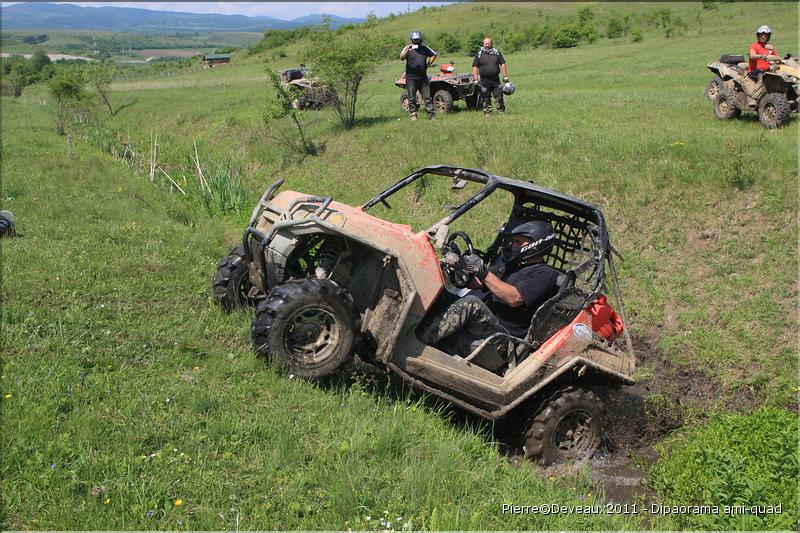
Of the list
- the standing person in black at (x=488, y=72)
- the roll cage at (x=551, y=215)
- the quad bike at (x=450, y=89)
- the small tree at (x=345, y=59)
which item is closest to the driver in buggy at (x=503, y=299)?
the roll cage at (x=551, y=215)

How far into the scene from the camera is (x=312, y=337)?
5.74 meters

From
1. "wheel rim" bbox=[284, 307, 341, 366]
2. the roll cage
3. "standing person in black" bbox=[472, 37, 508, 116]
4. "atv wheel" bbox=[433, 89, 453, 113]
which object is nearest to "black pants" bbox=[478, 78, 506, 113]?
"standing person in black" bbox=[472, 37, 508, 116]

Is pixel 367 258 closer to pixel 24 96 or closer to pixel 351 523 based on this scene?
pixel 351 523

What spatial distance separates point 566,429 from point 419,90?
43.4ft

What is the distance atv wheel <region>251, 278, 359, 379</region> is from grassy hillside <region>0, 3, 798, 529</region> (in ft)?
0.74

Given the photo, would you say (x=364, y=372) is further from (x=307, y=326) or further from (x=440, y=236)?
(x=440, y=236)

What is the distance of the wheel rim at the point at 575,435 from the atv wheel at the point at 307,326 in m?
1.91

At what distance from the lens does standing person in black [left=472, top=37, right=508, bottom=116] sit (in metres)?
17.0

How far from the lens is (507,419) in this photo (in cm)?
652

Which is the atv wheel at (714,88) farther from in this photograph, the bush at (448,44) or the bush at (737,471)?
the bush at (448,44)

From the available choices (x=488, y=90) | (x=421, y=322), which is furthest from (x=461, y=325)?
(x=488, y=90)

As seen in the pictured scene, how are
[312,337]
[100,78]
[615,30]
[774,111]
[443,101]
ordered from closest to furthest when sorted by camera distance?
1. [312,337]
2. [774,111]
3. [443,101]
4. [100,78]
5. [615,30]

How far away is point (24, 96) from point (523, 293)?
61237 millimetres

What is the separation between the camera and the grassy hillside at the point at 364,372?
14.6 ft
